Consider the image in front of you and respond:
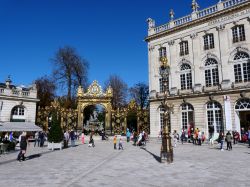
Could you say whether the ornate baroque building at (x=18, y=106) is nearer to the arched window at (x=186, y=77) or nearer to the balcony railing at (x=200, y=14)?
the arched window at (x=186, y=77)

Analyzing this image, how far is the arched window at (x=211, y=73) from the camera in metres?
28.1

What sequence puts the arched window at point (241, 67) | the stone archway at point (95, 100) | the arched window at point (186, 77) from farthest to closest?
→ 1. the stone archway at point (95, 100)
2. the arched window at point (186, 77)
3. the arched window at point (241, 67)

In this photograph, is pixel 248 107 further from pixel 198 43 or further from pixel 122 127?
pixel 122 127

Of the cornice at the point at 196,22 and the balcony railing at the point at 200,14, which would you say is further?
the balcony railing at the point at 200,14

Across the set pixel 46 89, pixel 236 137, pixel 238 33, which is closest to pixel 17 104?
pixel 46 89

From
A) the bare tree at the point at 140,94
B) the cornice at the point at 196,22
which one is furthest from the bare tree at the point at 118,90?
the cornice at the point at 196,22

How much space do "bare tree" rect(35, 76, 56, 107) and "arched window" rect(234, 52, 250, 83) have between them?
1285 inches

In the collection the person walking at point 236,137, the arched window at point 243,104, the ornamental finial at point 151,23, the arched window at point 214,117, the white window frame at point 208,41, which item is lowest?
the person walking at point 236,137

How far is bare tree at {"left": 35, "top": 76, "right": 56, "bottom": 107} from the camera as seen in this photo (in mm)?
46312

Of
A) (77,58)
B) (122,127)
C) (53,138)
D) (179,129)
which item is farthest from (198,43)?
(77,58)

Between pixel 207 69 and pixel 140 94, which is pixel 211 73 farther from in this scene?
pixel 140 94

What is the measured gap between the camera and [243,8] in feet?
85.9

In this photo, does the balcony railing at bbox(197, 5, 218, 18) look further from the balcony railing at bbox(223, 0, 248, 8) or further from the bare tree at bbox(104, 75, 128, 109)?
the bare tree at bbox(104, 75, 128, 109)

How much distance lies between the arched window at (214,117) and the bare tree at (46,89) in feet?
97.2
